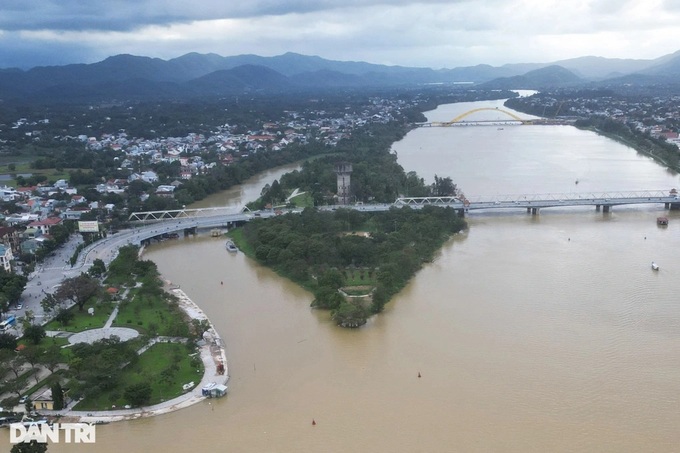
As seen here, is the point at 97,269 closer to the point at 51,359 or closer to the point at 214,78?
the point at 51,359

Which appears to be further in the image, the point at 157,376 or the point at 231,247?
the point at 231,247

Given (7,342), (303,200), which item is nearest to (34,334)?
(7,342)

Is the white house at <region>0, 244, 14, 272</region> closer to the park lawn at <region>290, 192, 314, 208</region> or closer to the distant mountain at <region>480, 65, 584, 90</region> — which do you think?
the park lawn at <region>290, 192, 314, 208</region>

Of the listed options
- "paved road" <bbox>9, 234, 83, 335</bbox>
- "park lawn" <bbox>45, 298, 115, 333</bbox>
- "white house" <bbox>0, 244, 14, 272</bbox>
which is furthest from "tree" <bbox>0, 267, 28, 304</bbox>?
"white house" <bbox>0, 244, 14, 272</bbox>

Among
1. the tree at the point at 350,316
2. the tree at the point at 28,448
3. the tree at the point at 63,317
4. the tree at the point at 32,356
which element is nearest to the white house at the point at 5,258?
the tree at the point at 63,317

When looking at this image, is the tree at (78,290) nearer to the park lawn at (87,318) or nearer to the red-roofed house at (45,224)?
the park lawn at (87,318)
